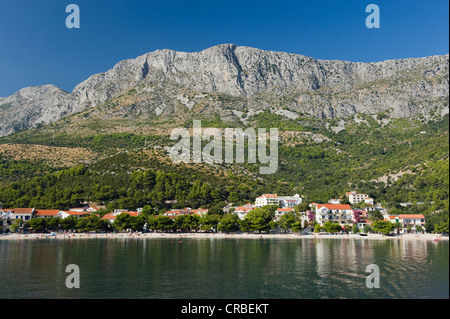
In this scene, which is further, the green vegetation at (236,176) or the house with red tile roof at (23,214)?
the green vegetation at (236,176)

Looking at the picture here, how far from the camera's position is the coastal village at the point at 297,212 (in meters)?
83.1

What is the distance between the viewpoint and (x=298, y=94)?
634ft

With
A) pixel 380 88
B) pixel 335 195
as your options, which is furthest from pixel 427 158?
pixel 380 88

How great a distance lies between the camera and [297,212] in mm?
89688

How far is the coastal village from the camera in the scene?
8306cm

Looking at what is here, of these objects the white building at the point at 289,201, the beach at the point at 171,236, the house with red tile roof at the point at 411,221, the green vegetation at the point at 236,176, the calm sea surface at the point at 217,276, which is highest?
the green vegetation at the point at 236,176

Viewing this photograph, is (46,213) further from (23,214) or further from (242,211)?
(242,211)

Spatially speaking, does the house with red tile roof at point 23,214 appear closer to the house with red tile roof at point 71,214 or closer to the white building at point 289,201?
the house with red tile roof at point 71,214

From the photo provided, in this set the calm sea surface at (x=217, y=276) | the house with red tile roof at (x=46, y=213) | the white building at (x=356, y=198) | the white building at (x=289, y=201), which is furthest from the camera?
the white building at (x=289, y=201)

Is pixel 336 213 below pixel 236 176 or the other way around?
below

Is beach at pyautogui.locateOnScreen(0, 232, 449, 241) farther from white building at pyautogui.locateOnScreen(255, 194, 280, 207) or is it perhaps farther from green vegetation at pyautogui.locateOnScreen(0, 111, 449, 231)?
white building at pyautogui.locateOnScreen(255, 194, 280, 207)

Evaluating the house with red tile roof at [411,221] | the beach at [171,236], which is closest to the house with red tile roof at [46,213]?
the beach at [171,236]

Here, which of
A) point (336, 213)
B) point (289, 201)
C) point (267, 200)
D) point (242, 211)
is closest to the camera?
point (242, 211)

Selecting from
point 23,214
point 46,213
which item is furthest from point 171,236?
point 23,214
